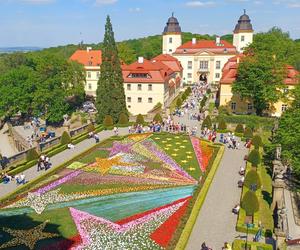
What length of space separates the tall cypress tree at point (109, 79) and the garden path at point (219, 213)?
22011 millimetres

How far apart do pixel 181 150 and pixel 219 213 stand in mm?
15435

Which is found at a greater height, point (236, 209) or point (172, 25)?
point (172, 25)

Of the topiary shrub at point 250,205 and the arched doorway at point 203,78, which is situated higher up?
the arched doorway at point 203,78

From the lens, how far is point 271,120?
4747cm

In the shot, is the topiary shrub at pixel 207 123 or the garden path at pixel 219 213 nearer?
the garden path at pixel 219 213

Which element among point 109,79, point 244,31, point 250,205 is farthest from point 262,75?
point 244,31

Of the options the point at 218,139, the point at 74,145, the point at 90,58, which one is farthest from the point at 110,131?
the point at 90,58

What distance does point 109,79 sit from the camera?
4969 cm

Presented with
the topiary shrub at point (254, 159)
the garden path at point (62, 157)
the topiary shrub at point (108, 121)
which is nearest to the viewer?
the garden path at point (62, 157)

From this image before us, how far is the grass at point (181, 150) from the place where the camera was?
33.0 m

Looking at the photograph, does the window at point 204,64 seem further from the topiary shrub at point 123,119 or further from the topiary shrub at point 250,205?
the topiary shrub at point 250,205

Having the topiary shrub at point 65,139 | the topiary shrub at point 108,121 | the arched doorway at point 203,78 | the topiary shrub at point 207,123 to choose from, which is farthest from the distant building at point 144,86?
the arched doorway at point 203,78

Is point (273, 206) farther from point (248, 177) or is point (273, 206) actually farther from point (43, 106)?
point (43, 106)

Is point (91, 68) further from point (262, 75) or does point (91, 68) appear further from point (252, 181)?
point (252, 181)
